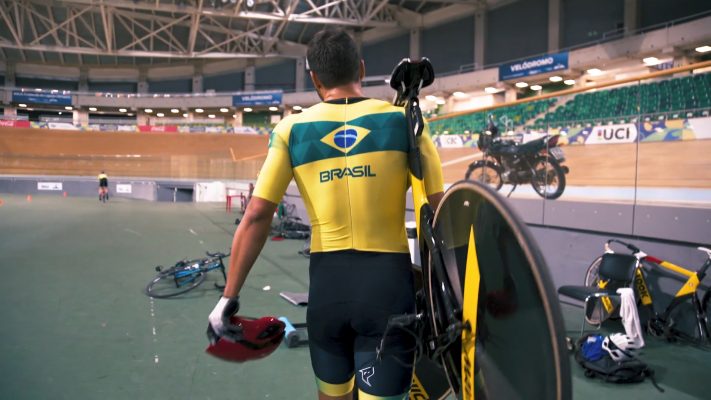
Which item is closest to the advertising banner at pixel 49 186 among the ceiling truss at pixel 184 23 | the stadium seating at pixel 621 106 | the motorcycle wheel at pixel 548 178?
the ceiling truss at pixel 184 23

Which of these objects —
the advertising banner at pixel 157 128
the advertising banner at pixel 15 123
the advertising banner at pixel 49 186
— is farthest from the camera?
the advertising banner at pixel 157 128

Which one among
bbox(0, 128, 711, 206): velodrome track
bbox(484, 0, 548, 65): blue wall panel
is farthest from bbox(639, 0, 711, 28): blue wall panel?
bbox(0, 128, 711, 206): velodrome track

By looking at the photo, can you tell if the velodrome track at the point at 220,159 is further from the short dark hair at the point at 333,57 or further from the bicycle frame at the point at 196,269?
the short dark hair at the point at 333,57

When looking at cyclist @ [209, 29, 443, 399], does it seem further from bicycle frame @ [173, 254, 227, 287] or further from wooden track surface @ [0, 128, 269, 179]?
wooden track surface @ [0, 128, 269, 179]

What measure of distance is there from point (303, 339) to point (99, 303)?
2.75 metres

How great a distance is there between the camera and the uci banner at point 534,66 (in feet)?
76.2

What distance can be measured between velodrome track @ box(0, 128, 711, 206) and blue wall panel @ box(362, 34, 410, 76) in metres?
10.8

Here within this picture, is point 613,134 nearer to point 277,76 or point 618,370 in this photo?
point 618,370

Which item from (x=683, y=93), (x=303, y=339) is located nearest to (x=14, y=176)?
(x=303, y=339)

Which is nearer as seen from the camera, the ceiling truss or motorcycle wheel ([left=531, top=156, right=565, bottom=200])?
motorcycle wheel ([left=531, top=156, right=565, bottom=200])

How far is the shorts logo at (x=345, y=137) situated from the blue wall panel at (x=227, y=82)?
4373 centimetres

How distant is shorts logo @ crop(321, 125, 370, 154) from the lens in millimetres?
1549

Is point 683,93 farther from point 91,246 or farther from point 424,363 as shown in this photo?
point 91,246

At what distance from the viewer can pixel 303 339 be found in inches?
172
